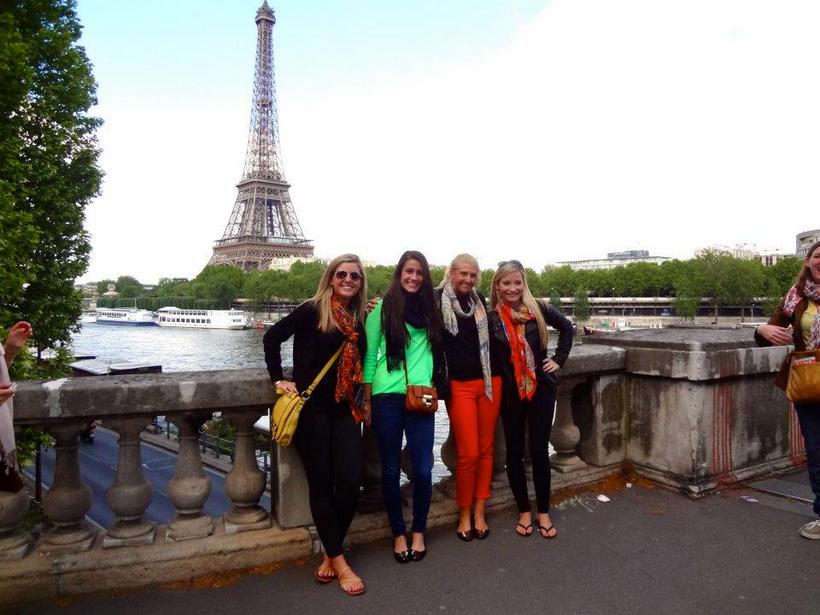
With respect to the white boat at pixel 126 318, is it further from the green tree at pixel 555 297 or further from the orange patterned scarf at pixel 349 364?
the orange patterned scarf at pixel 349 364

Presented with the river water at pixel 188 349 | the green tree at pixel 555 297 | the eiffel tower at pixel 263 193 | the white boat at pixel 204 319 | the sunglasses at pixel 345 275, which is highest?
the eiffel tower at pixel 263 193

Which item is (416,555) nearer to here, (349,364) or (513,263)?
(349,364)

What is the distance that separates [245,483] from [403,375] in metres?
1.04

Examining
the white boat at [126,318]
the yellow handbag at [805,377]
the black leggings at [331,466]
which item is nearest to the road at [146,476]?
the black leggings at [331,466]

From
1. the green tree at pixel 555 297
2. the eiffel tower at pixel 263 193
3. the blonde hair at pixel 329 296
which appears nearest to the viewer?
the blonde hair at pixel 329 296

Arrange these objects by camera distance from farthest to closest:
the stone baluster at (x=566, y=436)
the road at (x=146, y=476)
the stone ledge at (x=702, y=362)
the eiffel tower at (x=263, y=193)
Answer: the eiffel tower at (x=263, y=193), the road at (x=146, y=476), the stone baluster at (x=566, y=436), the stone ledge at (x=702, y=362)

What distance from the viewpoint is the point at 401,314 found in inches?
128

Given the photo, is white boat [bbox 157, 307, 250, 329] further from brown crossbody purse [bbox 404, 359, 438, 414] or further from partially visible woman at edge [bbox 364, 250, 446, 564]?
brown crossbody purse [bbox 404, 359, 438, 414]

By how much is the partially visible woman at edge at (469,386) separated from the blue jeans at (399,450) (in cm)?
23

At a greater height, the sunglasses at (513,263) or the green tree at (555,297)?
the sunglasses at (513,263)

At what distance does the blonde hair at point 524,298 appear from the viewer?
3.68 m

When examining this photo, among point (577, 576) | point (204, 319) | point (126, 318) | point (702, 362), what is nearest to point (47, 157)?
point (702, 362)

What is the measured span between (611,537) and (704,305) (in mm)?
93373

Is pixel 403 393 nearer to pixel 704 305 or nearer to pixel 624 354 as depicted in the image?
pixel 624 354
